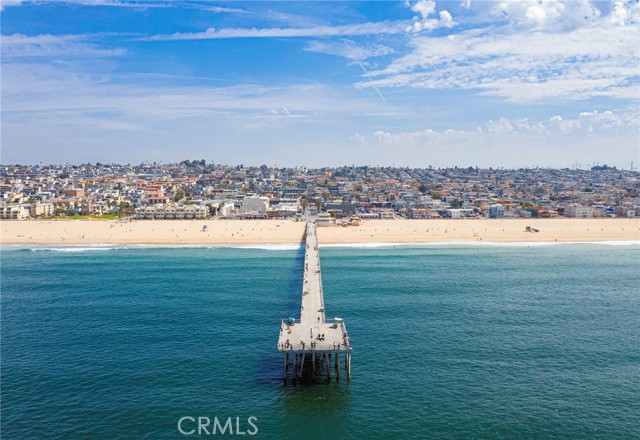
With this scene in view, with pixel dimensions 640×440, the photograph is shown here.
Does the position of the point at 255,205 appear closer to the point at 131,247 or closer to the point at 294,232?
the point at 294,232

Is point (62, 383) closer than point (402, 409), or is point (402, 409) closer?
point (402, 409)

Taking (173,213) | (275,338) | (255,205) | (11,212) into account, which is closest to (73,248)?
(173,213)

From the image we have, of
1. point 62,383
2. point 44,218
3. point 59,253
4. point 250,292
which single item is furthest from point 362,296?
point 44,218

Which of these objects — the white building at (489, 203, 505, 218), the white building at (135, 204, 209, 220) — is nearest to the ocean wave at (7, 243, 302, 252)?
the white building at (135, 204, 209, 220)

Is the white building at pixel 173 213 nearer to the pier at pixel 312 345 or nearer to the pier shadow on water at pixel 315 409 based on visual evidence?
the pier at pixel 312 345

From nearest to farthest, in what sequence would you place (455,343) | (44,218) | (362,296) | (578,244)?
(455,343)
(362,296)
(578,244)
(44,218)

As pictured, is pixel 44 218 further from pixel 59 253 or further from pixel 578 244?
pixel 578 244

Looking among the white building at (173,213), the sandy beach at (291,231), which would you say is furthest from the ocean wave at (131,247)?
the white building at (173,213)

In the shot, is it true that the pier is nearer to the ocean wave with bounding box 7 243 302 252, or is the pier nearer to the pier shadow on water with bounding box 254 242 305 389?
the pier shadow on water with bounding box 254 242 305 389
